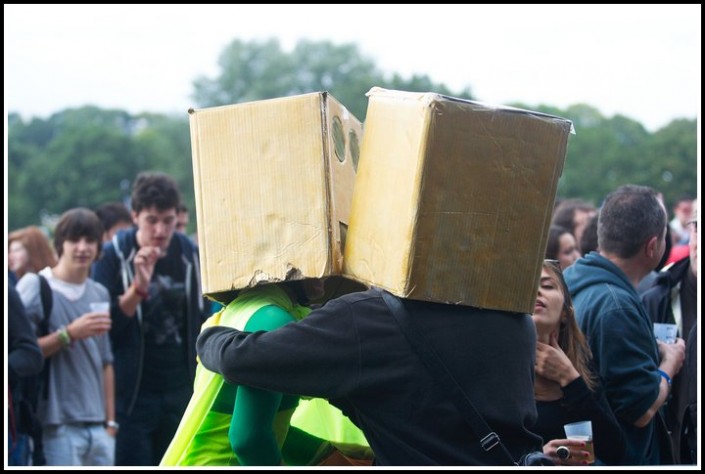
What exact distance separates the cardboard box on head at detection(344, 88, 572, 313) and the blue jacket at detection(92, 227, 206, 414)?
3.77 metres

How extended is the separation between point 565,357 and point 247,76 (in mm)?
92625

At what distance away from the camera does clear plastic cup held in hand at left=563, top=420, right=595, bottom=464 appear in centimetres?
388

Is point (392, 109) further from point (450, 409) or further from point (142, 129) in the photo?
point (142, 129)

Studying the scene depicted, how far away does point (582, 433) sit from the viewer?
391cm

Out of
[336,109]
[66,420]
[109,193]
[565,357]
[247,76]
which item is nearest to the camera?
[336,109]

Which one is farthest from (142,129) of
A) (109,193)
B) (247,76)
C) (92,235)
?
(92,235)

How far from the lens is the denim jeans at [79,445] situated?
620 cm

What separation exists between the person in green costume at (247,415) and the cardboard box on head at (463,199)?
0.33m

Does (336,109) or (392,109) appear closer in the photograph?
(392,109)

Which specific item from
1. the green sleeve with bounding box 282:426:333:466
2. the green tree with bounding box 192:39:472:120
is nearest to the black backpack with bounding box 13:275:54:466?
the green sleeve with bounding box 282:426:333:466

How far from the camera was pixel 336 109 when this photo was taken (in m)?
3.21

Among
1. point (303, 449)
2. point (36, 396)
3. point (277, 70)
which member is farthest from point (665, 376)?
point (277, 70)

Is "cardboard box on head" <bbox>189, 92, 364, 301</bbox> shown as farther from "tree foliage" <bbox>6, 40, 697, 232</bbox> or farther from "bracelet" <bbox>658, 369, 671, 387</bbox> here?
"tree foliage" <bbox>6, 40, 697, 232</bbox>

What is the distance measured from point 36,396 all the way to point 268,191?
3694 mm
